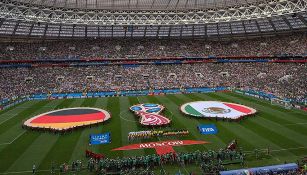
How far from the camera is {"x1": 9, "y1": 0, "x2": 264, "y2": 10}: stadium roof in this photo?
58.2 m

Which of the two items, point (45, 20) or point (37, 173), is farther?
point (45, 20)

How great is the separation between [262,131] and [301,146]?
5.48m

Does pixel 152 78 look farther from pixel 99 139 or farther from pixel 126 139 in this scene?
pixel 99 139

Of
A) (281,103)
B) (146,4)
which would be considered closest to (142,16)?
(146,4)

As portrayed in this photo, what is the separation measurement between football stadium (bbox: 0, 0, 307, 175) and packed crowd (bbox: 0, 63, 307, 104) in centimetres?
30

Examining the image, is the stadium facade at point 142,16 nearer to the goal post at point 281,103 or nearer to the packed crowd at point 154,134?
the goal post at point 281,103

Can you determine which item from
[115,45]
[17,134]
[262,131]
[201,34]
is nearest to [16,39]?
[115,45]

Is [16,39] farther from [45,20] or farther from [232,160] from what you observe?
[232,160]

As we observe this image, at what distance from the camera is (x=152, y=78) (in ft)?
241

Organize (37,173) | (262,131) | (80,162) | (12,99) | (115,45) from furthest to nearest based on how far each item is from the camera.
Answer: (115,45)
(12,99)
(262,131)
(80,162)
(37,173)

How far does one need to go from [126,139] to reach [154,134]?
3464mm

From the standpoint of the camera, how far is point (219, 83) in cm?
7225

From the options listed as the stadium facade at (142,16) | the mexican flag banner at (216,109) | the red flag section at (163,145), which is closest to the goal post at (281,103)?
the mexican flag banner at (216,109)

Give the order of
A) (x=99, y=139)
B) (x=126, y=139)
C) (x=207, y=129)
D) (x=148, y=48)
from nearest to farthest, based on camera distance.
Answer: (x=99, y=139) → (x=126, y=139) → (x=207, y=129) → (x=148, y=48)
